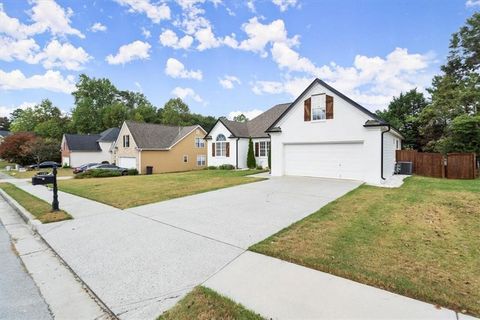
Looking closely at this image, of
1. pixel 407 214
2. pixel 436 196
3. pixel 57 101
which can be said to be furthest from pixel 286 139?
pixel 57 101

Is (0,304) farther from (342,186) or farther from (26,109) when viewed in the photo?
(26,109)

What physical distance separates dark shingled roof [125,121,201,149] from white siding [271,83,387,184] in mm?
16893

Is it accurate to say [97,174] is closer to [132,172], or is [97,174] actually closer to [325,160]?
[132,172]

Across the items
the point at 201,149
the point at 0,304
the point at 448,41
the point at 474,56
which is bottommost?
the point at 0,304

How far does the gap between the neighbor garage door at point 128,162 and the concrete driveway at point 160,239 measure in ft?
63.0

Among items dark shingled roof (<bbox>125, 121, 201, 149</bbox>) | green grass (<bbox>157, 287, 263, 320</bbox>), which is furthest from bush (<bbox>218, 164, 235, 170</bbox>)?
green grass (<bbox>157, 287, 263, 320</bbox>)

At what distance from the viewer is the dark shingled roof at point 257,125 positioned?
2364cm

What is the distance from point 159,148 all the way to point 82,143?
1992cm

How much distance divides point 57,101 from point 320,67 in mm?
66621

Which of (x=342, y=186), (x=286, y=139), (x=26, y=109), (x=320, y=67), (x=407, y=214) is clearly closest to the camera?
(x=407, y=214)

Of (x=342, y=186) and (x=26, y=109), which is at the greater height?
(x=26, y=109)

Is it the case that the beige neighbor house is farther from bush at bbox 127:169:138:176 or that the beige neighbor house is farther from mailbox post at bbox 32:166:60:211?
mailbox post at bbox 32:166:60:211

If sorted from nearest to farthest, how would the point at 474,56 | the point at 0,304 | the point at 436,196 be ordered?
the point at 0,304
the point at 436,196
the point at 474,56

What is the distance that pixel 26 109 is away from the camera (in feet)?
194
